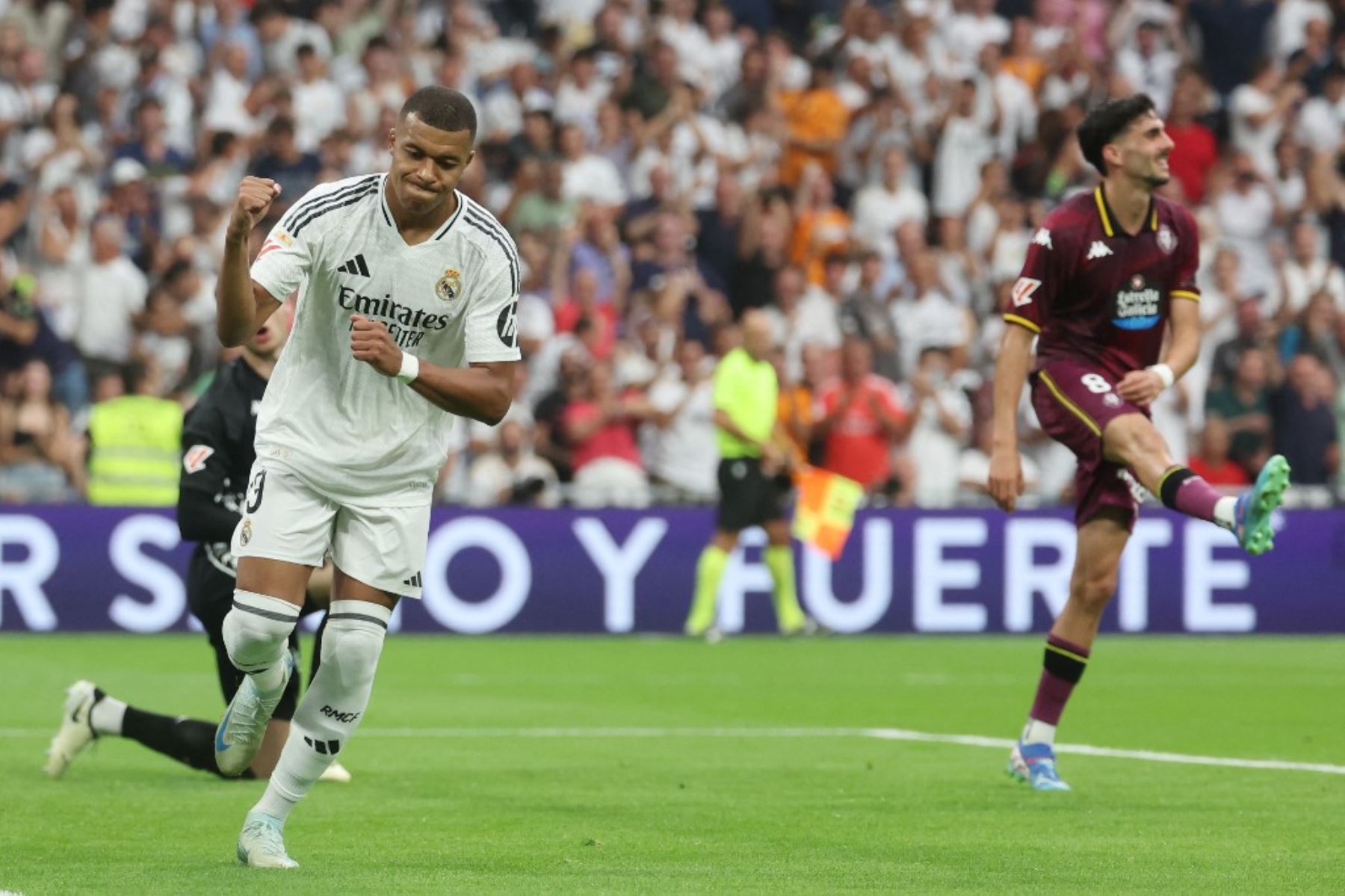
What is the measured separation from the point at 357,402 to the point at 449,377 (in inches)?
18.3

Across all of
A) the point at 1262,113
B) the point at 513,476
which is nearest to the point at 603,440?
the point at 513,476

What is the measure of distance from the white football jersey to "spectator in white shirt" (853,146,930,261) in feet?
51.9

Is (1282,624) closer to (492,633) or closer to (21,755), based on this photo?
(492,633)

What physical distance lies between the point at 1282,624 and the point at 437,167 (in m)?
15.2

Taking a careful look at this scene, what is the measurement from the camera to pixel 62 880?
6855mm

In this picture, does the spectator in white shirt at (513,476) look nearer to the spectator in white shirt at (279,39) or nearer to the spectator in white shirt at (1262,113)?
the spectator in white shirt at (279,39)

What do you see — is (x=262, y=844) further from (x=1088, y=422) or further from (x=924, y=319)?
(x=924, y=319)

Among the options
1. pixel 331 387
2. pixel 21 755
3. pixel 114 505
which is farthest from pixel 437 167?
pixel 114 505

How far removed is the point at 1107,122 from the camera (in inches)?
379

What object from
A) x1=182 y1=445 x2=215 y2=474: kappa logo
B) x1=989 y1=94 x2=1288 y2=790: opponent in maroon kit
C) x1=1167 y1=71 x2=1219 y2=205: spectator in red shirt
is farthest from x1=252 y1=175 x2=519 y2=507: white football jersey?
x1=1167 y1=71 x2=1219 y2=205: spectator in red shirt

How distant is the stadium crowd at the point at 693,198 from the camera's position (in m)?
20.4

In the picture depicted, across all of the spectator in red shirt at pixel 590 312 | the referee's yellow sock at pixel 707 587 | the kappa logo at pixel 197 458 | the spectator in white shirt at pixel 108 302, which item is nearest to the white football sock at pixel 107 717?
the kappa logo at pixel 197 458

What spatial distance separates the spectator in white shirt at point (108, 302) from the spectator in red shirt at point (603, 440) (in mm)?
3807

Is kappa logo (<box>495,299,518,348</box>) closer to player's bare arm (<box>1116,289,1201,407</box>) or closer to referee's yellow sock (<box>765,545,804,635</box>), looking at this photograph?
player's bare arm (<box>1116,289,1201,407</box>)
